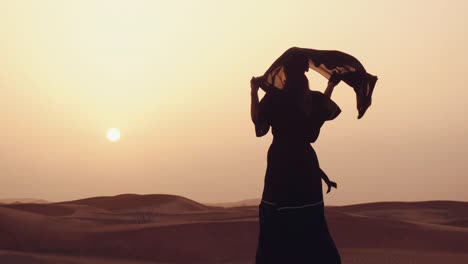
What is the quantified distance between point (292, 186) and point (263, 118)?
1.83 ft

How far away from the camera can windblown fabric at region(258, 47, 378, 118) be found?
452 cm

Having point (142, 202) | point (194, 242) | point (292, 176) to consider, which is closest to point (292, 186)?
Answer: point (292, 176)

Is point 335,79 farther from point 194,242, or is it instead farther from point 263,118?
point 194,242

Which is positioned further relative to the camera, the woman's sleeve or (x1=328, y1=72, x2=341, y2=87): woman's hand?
(x1=328, y1=72, x2=341, y2=87): woman's hand

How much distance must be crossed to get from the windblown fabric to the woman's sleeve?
11 cm

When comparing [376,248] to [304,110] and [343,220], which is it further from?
[304,110]

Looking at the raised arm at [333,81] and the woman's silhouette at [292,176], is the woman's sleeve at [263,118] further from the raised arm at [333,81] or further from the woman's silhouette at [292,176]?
the raised arm at [333,81]

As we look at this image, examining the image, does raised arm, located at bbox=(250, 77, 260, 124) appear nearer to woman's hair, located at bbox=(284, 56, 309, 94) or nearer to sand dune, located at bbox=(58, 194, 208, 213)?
woman's hair, located at bbox=(284, 56, 309, 94)

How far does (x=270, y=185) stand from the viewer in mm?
4520

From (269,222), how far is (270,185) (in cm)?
28

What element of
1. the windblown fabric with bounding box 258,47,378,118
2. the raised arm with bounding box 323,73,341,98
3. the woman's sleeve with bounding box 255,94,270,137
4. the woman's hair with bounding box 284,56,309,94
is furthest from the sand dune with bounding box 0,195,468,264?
the woman's hair with bounding box 284,56,309,94

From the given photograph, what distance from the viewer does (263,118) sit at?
14.8 feet

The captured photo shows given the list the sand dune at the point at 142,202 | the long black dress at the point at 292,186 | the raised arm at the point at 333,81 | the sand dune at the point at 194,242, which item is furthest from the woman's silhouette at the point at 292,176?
the sand dune at the point at 142,202

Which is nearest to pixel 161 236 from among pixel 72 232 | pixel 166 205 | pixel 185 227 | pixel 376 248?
pixel 185 227
